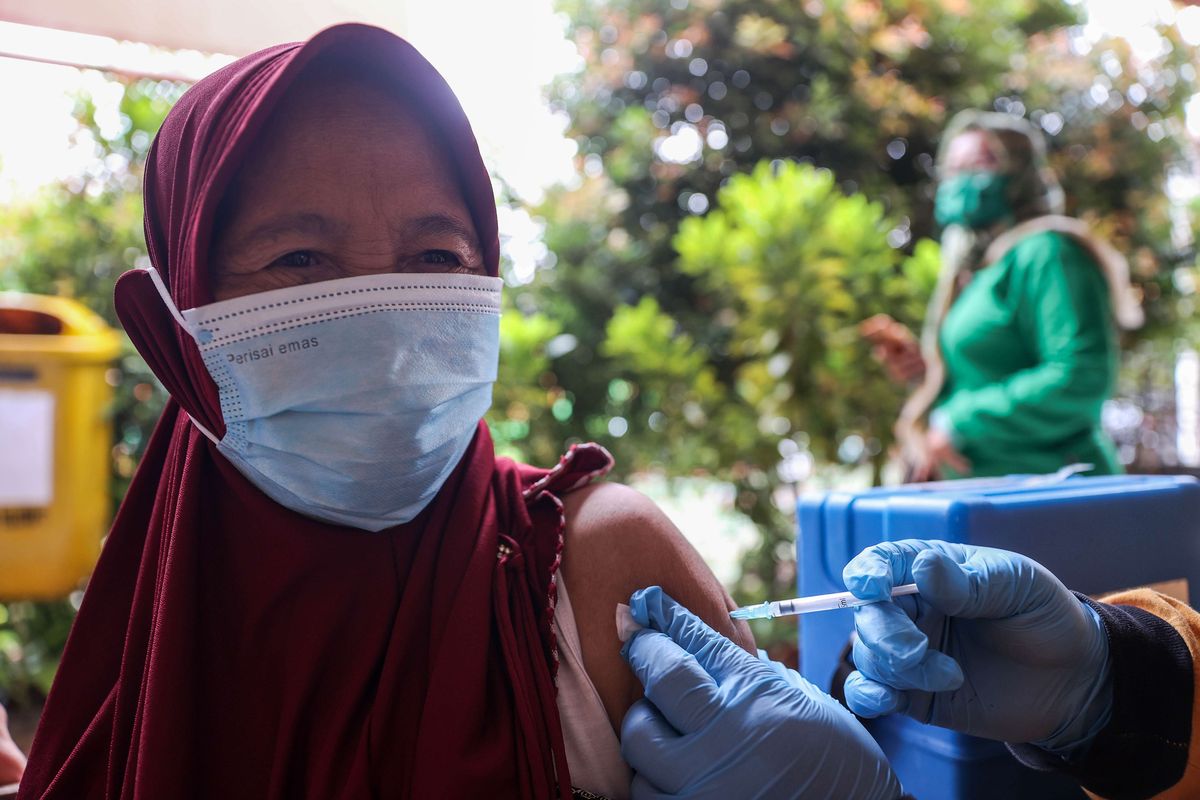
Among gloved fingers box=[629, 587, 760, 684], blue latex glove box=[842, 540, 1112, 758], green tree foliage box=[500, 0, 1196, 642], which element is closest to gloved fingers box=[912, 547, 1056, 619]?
blue latex glove box=[842, 540, 1112, 758]

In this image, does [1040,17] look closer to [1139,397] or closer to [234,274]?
[1139,397]

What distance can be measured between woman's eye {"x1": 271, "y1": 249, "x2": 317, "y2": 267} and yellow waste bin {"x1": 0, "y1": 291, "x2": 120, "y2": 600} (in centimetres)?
280

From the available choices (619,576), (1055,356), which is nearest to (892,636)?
(619,576)

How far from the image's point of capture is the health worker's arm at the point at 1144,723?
1.14 metres

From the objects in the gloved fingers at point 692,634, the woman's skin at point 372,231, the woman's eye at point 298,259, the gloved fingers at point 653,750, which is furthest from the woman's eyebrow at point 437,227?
the gloved fingers at point 653,750

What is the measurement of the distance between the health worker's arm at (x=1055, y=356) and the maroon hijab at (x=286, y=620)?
1870 mm

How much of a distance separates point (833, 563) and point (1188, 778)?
0.60 metres

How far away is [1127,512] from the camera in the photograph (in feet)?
5.01

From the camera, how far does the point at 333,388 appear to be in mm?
1136

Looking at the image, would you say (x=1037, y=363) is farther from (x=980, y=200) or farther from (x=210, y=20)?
(x=210, y=20)

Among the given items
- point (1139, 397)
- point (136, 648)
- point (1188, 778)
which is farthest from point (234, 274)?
point (1139, 397)

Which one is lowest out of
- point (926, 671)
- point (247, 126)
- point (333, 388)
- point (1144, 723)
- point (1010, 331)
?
point (1144, 723)

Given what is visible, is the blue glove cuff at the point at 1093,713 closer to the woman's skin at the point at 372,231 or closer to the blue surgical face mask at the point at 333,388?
the woman's skin at the point at 372,231

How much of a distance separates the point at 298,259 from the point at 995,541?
1.09 m
